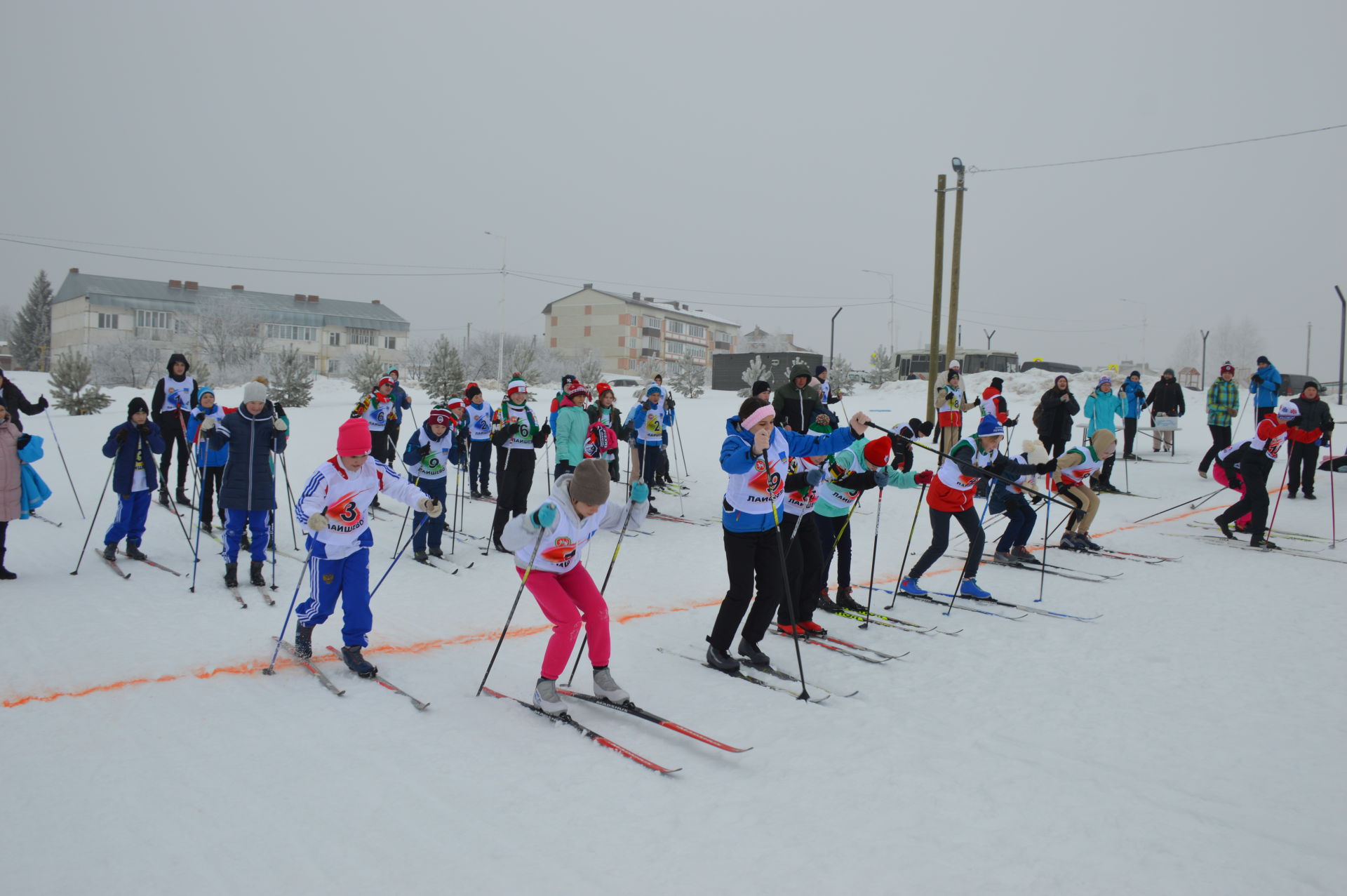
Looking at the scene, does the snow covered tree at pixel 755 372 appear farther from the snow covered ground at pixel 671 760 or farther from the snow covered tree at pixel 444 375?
the snow covered ground at pixel 671 760

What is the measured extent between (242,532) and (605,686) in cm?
431

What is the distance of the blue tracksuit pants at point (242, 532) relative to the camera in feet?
23.1

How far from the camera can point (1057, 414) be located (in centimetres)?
1321

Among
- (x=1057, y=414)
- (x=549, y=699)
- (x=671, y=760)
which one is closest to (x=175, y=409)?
(x=549, y=699)

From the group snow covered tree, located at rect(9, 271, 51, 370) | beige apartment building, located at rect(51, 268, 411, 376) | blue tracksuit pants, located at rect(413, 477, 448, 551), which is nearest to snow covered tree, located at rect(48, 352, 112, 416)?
blue tracksuit pants, located at rect(413, 477, 448, 551)

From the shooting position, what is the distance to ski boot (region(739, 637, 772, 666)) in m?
5.40

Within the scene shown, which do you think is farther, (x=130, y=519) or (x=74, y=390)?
(x=74, y=390)

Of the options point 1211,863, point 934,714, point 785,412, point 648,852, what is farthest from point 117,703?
point 785,412

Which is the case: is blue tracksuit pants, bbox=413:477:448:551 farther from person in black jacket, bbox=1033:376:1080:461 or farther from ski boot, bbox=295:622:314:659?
person in black jacket, bbox=1033:376:1080:461

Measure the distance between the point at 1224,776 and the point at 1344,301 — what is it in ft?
102

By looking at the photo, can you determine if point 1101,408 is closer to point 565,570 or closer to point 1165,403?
point 1165,403

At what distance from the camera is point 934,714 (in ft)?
15.2

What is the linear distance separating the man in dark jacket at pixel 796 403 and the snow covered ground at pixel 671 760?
2390 mm

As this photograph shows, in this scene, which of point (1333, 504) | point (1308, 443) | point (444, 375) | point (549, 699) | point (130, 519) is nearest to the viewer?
point (549, 699)
